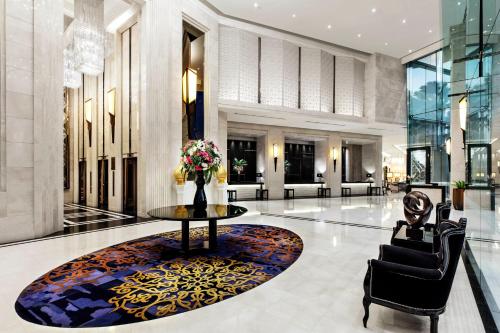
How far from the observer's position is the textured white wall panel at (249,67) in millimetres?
10406

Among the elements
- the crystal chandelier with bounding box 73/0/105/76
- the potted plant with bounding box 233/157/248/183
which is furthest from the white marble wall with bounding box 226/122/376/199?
the crystal chandelier with bounding box 73/0/105/76

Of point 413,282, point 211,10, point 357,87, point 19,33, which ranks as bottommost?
point 413,282

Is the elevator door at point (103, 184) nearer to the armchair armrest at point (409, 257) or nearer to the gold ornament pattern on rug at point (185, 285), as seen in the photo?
the gold ornament pattern on rug at point (185, 285)

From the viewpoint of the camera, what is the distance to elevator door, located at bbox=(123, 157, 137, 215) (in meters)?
8.12

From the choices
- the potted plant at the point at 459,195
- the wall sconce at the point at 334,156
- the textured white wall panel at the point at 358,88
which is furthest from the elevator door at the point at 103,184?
the potted plant at the point at 459,195

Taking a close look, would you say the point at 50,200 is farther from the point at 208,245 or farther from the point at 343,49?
the point at 343,49

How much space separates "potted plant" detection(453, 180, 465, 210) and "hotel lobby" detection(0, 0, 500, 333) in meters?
0.09

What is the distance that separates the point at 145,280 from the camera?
3.27 metres

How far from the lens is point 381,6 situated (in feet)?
30.5

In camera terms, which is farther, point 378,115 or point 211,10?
point 378,115

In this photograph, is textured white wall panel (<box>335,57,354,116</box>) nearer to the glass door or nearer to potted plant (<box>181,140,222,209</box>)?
the glass door

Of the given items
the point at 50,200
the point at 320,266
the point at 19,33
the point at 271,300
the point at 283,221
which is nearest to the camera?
the point at 271,300

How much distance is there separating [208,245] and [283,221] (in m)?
3.11

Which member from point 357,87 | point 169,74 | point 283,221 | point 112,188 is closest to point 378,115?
point 357,87
